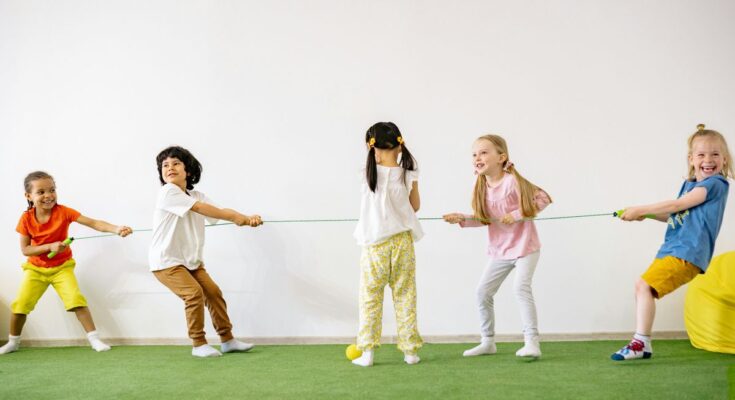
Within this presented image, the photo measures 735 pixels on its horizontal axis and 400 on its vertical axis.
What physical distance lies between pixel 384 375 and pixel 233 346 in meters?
1.21

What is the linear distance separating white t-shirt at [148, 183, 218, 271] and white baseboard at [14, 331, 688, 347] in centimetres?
67

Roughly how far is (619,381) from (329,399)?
3.75ft

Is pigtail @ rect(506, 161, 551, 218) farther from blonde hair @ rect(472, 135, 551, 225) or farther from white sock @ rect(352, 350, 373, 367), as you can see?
white sock @ rect(352, 350, 373, 367)

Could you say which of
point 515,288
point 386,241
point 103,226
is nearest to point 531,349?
point 515,288

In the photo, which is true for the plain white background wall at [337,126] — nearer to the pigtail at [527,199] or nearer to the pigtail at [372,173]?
the pigtail at [527,199]

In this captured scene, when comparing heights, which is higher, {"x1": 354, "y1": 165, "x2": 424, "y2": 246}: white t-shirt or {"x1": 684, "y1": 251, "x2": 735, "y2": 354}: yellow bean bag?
{"x1": 354, "y1": 165, "x2": 424, "y2": 246}: white t-shirt

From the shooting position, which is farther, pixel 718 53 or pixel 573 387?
pixel 718 53

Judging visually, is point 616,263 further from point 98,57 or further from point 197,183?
point 98,57

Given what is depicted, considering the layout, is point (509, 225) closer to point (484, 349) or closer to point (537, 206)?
point (537, 206)

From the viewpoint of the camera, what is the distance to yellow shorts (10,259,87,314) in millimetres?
4242

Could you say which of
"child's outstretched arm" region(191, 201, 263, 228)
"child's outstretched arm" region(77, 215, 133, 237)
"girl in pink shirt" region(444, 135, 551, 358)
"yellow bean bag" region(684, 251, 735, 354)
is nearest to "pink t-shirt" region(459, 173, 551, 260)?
"girl in pink shirt" region(444, 135, 551, 358)

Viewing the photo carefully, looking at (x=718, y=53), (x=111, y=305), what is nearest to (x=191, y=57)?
(x=111, y=305)

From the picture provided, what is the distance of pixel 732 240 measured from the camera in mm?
4031

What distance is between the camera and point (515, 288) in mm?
3393
